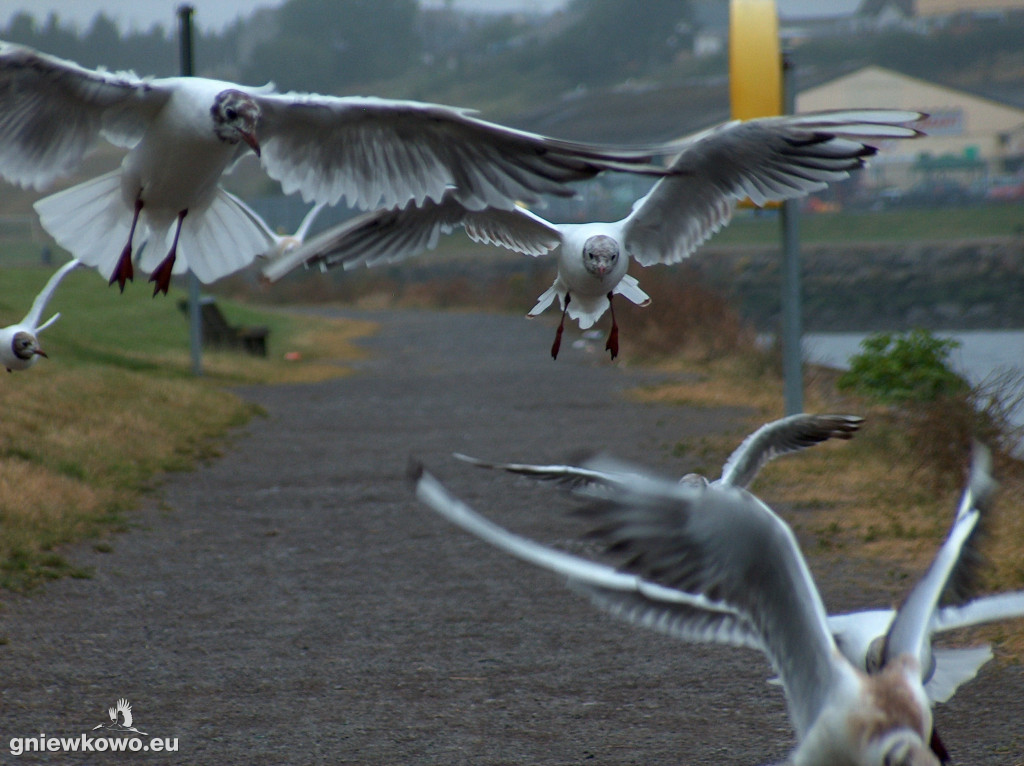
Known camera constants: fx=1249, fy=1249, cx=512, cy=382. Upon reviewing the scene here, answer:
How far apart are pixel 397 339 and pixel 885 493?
1544 cm

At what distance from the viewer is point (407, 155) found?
3.40 meters

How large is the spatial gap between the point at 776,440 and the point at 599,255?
3.17ft

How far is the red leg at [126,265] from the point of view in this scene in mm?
3406

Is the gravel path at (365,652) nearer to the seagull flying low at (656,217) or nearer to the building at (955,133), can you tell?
the seagull flying low at (656,217)

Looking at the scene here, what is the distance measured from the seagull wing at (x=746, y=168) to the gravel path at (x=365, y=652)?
1900 mm

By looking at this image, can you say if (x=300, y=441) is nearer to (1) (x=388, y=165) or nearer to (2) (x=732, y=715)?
(2) (x=732, y=715)

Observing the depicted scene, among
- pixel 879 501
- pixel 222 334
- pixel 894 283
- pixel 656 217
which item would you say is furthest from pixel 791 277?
pixel 894 283

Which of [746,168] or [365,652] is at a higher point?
[746,168]

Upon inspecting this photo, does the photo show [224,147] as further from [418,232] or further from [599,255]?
[599,255]

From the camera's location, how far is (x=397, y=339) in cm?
2305

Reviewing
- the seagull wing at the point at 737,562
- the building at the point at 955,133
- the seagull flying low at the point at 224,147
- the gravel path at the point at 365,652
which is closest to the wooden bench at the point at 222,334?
the gravel path at the point at 365,652

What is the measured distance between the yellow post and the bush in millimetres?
2869

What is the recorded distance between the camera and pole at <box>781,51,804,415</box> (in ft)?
26.8

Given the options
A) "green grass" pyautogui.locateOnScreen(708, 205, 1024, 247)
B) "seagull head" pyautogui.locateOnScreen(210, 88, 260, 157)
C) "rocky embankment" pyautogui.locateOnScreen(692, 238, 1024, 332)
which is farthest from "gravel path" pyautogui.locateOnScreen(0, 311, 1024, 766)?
"green grass" pyautogui.locateOnScreen(708, 205, 1024, 247)
